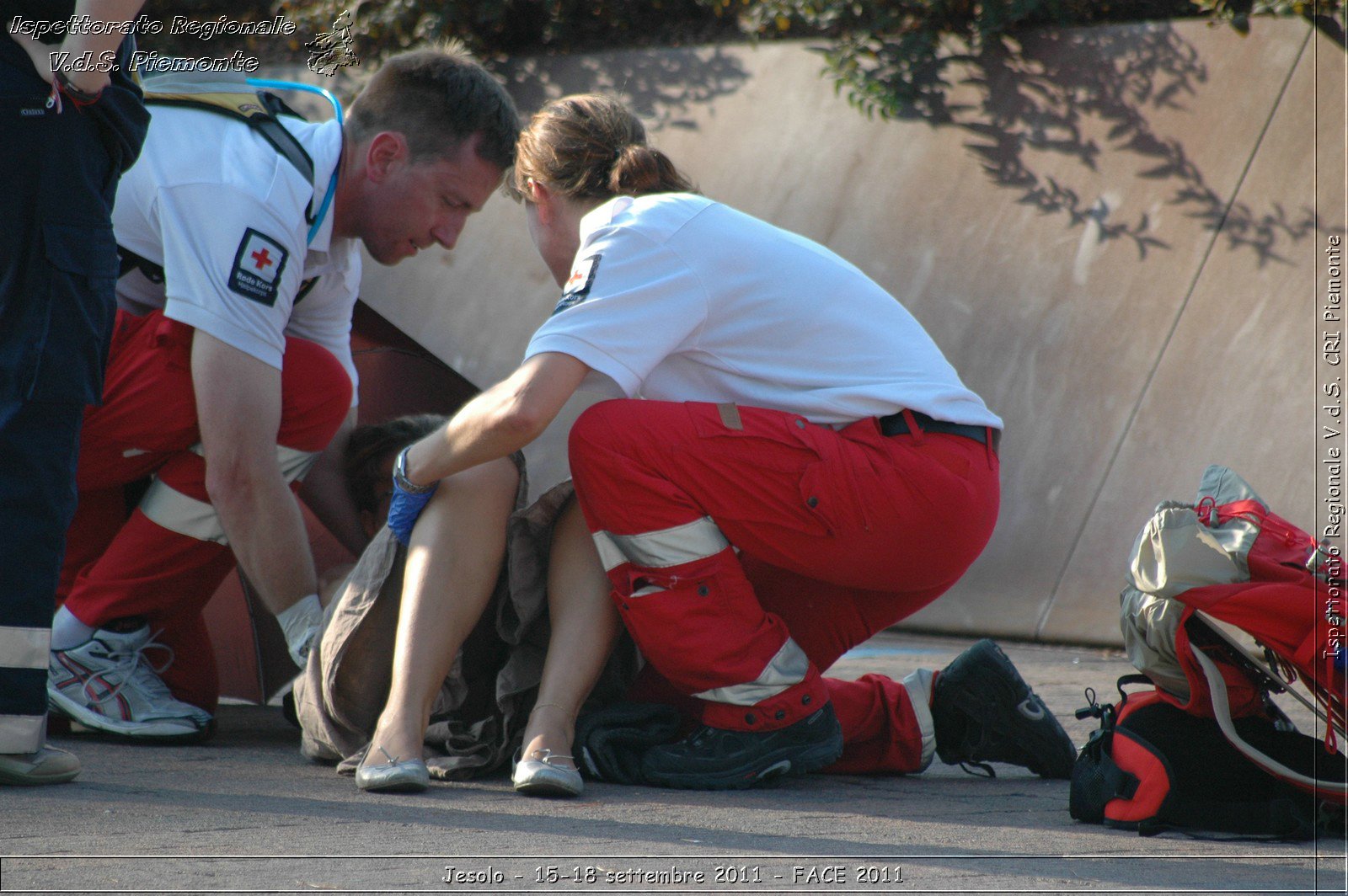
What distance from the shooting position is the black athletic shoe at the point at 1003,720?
99.2 inches

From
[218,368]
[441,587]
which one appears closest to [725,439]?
[441,587]

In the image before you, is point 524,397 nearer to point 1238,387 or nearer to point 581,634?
point 581,634

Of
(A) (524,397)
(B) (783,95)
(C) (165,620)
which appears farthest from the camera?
(B) (783,95)

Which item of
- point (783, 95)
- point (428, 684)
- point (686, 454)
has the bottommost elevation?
point (428, 684)

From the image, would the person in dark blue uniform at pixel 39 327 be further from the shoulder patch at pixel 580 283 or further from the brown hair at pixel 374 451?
the brown hair at pixel 374 451

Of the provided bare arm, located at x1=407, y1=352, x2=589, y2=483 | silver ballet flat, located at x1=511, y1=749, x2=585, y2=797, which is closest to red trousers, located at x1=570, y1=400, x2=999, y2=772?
bare arm, located at x1=407, y1=352, x2=589, y2=483

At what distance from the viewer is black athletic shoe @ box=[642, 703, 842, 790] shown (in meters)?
2.30

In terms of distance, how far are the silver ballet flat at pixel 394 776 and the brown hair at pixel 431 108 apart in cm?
139

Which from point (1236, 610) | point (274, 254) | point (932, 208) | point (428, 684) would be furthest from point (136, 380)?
point (932, 208)

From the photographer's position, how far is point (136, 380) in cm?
266

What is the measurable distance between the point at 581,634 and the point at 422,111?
1.29 meters

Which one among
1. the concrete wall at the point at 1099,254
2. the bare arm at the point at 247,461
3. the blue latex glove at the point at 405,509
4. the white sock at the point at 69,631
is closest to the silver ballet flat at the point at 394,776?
the blue latex glove at the point at 405,509

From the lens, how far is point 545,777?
216cm

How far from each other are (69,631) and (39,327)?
2.92 feet
